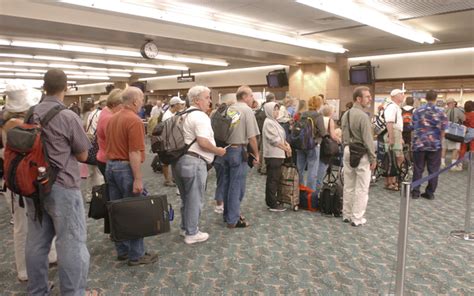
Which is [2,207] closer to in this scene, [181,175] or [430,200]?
[181,175]

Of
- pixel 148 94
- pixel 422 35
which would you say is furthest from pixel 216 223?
pixel 148 94

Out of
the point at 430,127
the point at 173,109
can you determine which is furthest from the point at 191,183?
the point at 430,127

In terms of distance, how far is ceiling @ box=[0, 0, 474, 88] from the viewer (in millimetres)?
6367

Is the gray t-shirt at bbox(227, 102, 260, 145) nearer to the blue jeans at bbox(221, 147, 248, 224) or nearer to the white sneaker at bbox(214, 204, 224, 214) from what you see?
the blue jeans at bbox(221, 147, 248, 224)

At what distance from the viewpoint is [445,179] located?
7281 mm

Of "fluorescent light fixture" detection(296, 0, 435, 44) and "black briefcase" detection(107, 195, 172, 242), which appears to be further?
"fluorescent light fixture" detection(296, 0, 435, 44)

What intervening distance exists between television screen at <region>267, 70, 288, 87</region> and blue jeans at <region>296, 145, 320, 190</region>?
30.2 ft

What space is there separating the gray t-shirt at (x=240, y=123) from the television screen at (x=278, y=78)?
10668 millimetres

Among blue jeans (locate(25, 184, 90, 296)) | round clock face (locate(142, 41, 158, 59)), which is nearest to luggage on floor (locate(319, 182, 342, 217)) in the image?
blue jeans (locate(25, 184, 90, 296))

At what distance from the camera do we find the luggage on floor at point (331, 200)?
4.75 meters

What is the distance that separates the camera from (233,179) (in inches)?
162

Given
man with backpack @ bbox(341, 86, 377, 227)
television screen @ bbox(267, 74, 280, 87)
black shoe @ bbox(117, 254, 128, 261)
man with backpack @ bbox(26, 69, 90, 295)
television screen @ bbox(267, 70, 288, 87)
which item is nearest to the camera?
man with backpack @ bbox(26, 69, 90, 295)

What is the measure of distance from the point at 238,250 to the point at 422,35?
8.04 m

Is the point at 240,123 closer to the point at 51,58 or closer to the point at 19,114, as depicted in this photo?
the point at 19,114
